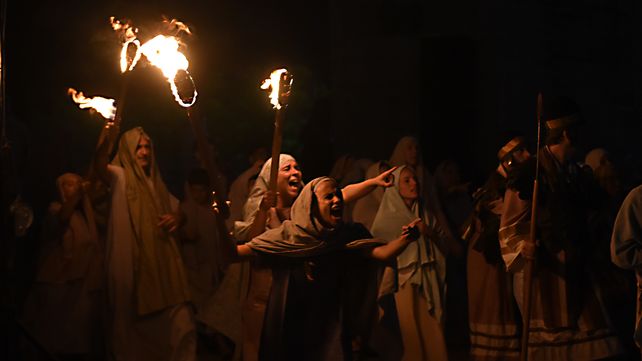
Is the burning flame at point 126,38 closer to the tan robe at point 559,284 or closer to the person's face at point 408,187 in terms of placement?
the person's face at point 408,187

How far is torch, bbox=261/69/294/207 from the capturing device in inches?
515

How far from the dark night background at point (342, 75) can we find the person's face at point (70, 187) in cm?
799

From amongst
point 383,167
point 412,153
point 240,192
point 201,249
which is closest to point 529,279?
point 412,153

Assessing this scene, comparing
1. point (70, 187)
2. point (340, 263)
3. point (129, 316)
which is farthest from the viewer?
point (70, 187)

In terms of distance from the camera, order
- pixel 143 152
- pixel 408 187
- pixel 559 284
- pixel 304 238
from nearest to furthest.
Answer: pixel 304 238
pixel 559 284
pixel 143 152
pixel 408 187

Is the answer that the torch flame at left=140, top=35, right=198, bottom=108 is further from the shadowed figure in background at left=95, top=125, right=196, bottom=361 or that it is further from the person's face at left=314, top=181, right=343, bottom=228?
the shadowed figure in background at left=95, top=125, right=196, bottom=361

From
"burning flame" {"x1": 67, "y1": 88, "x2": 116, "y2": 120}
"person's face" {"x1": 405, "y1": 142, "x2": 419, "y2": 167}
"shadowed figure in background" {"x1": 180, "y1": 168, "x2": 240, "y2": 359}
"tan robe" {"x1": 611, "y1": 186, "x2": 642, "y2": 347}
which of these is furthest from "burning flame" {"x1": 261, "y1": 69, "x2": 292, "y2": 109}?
"shadowed figure in background" {"x1": 180, "y1": 168, "x2": 240, "y2": 359}

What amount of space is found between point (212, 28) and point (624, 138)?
25.0ft

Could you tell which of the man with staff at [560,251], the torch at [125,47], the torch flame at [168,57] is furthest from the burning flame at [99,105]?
the man with staff at [560,251]

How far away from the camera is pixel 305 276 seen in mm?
12406

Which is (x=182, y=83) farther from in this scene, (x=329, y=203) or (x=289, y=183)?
(x=289, y=183)

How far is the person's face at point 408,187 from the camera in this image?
15.6m

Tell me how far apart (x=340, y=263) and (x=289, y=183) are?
1.49 meters

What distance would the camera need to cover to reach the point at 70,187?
15.7 m
